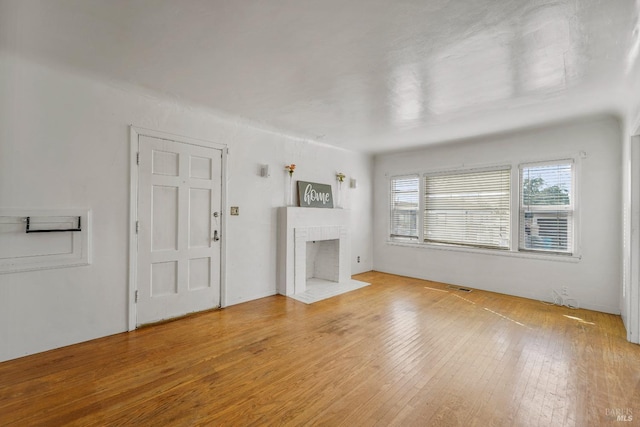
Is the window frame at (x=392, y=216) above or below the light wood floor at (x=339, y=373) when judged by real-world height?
above

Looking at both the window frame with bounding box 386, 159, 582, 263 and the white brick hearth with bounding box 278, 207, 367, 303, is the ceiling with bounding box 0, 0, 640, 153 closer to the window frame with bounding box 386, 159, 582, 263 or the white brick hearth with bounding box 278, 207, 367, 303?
the window frame with bounding box 386, 159, 582, 263

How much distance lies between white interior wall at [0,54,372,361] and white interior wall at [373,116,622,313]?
371 centimetres

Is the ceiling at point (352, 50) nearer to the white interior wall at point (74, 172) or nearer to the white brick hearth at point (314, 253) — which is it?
the white interior wall at point (74, 172)

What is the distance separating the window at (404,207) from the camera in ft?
18.7

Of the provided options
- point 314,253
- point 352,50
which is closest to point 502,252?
point 314,253

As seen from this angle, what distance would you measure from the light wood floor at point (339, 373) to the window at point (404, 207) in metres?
2.37

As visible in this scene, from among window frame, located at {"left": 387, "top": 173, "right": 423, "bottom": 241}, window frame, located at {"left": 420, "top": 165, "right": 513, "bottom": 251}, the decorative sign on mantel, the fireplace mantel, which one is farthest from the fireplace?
window frame, located at {"left": 420, "top": 165, "right": 513, "bottom": 251}

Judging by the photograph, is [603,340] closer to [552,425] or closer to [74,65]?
[552,425]

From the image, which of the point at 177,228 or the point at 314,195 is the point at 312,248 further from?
the point at 177,228

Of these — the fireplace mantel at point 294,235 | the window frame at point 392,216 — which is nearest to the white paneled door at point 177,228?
the fireplace mantel at point 294,235

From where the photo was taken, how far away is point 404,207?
5.86 m

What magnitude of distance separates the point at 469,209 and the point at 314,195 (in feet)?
8.75

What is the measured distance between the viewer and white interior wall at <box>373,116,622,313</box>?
12.3 ft

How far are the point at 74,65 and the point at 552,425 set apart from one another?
14.6 ft
